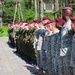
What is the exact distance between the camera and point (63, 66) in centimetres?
779

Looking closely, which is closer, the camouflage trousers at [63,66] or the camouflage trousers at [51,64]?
the camouflage trousers at [63,66]

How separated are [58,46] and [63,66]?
1.61 ft

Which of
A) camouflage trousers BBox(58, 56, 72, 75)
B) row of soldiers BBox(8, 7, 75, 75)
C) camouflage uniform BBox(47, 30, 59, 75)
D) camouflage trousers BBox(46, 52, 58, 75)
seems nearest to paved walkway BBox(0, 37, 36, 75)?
row of soldiers BBox(8, 7, 75, 75)

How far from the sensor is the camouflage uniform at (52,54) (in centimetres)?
865

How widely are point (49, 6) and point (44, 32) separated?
66.9 metres

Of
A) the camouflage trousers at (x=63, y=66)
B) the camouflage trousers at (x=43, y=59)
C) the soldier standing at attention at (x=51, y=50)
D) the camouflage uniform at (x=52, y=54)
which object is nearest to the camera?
the camouflage trousers at (x=63, y=66)

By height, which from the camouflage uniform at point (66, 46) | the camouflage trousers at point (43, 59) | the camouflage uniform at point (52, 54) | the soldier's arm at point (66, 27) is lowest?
the camouflage trousers at point (43, 59)

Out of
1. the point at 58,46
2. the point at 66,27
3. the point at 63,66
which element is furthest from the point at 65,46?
the point at 58,46

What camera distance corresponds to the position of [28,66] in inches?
506

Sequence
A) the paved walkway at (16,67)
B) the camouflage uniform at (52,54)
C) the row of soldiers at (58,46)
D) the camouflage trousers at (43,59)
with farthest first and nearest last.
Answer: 1. the paved walkway at (16,67)
2. the camouflage trousers at (43,59)
3. the camouflage uniform at (52,54)
4. the row of soldiers at (58,46)

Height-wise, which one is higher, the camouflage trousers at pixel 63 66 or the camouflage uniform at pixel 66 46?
the camouflage uniform at pixel 66 46

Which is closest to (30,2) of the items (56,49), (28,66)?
(28,66)

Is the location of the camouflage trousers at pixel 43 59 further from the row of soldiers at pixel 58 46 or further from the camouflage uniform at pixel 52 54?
the camouflage uniform at pixel 52 54

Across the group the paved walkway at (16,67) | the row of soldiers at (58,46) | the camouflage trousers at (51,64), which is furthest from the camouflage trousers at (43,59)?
the paved walkway at (16,67)
